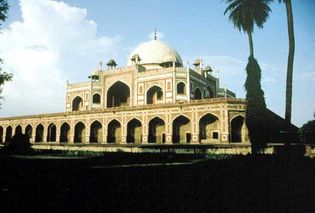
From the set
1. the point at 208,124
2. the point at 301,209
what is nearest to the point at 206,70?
the point at 208,124

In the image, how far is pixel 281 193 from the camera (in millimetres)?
6461

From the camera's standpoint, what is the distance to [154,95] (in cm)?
3994

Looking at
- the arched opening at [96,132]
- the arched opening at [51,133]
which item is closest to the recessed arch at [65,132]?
the arched opening at [51,133]

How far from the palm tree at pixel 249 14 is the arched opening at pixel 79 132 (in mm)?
25958

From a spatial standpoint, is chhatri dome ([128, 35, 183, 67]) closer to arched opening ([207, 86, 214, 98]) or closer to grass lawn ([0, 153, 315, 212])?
arched opening ([207, 86, 214, 98])

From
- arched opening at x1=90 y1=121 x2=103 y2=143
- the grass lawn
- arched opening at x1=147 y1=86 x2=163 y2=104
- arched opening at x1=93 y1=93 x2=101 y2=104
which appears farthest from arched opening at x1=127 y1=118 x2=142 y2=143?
the grass lawn

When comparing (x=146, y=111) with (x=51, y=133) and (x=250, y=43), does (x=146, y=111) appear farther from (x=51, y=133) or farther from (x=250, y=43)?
(x=51, y=133)

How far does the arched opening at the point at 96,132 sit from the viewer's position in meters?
37.1

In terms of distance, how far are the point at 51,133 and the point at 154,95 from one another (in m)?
17.7

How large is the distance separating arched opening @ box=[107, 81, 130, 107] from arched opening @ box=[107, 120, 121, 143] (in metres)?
8.29

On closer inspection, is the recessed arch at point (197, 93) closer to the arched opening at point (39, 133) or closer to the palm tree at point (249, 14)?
the palm tree at point (249, 14)

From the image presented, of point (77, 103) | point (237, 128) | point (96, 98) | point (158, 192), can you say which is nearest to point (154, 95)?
point (96, 98)

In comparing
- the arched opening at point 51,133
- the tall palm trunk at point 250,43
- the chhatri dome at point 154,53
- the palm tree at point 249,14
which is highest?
the chhatri dome at point 154,53

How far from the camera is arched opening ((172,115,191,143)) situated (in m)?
30.8
